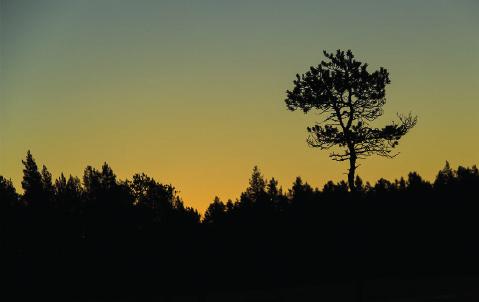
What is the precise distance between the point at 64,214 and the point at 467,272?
201 feet

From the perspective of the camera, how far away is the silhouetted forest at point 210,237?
69.4 m

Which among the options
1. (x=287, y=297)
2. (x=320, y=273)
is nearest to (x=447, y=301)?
(x=287, y=297)

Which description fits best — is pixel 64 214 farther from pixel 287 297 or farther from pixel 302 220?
pixel 302 220

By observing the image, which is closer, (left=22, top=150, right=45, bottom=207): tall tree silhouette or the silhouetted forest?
the silhouetted forest

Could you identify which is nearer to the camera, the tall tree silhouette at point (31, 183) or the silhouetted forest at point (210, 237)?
the silhouetted forest at point (210, 237)

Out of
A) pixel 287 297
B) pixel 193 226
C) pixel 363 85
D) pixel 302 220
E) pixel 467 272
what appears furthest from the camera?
pixel 302 220

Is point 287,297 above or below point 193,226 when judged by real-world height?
below

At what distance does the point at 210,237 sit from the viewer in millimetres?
118250

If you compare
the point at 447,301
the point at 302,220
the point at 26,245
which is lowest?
the point at 447,301

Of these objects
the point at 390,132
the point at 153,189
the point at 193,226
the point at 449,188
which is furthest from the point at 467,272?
the point at 390,132

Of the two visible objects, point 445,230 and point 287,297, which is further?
point 445,230

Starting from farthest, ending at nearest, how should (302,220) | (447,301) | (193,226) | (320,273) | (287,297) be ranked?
(302,220)
(320,273)
(287,297)
(193,226)
(447,301)

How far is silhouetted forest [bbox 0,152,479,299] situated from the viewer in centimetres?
6938

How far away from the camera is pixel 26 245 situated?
87688 millimetres
